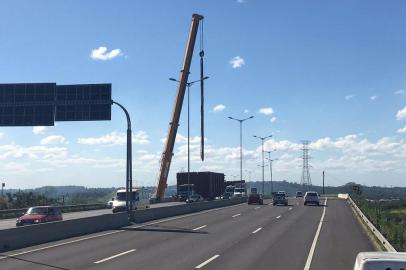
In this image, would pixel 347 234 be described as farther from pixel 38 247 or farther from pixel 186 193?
pixel 186 193

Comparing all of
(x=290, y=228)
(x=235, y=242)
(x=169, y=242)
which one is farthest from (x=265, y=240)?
(x=290, y=228)

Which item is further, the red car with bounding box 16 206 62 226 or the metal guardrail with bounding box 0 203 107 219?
the metal guardrail with bounding box 0 203 107 219

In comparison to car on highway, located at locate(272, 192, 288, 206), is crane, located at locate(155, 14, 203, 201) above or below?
above

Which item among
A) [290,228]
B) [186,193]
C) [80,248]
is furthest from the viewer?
[186,193]

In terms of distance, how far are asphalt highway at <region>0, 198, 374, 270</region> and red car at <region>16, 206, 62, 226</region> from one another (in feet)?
15.0

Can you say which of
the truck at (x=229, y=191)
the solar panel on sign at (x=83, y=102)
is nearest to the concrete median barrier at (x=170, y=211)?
the solar panel on sign at (x=83, y=102)

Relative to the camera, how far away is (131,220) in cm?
3369

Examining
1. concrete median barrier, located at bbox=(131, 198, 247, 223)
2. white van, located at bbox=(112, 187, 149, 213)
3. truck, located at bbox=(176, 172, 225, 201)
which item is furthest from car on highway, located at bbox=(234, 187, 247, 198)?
white van, located at bbox=(112, 187, 149, 213)

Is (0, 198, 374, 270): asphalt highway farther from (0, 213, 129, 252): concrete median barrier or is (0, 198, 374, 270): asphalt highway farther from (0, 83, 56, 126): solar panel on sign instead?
(0, 83, 56, 126): solar panel on sign

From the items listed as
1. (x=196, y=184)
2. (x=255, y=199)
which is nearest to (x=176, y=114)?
(x=196, y=184)

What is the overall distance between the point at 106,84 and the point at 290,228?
14786 millimetres

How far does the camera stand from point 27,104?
120 feet

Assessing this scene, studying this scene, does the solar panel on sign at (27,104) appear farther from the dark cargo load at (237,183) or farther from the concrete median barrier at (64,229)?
the dark cargo load at (237,183)

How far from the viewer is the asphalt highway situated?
51.8 feet
